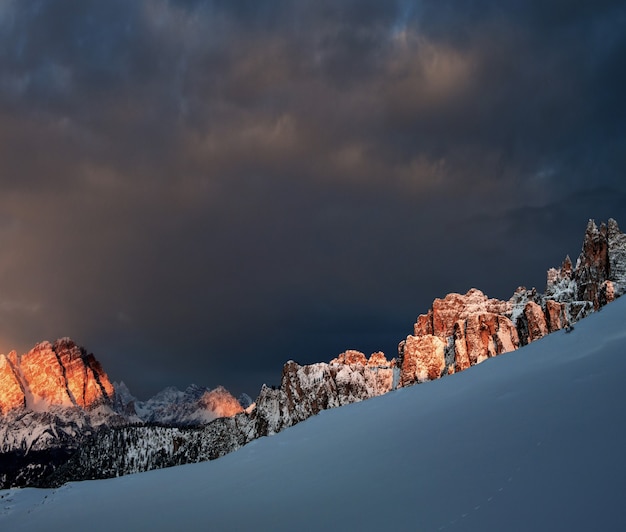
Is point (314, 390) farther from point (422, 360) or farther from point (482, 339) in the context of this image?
point (482, 339)

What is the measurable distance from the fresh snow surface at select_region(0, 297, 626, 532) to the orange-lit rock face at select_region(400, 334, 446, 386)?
391 ft

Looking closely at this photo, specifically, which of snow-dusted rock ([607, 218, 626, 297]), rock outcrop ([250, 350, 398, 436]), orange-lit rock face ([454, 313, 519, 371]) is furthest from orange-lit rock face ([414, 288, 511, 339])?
snow-dusted rock ([607, 218, 626, 297])

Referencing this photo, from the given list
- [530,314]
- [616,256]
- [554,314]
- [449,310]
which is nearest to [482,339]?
[530,314]

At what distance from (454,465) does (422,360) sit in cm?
13856

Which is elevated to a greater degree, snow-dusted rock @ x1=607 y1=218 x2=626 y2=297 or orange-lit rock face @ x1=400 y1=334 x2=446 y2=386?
snow-dusted rock @ x1=607 y1=218 x2=626 y2=297

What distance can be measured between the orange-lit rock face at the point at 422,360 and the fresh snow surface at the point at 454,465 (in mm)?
119224

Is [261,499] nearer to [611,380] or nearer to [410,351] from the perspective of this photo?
[611,380]

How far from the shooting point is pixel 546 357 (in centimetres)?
2270

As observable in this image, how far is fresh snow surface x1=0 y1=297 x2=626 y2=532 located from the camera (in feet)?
36.9

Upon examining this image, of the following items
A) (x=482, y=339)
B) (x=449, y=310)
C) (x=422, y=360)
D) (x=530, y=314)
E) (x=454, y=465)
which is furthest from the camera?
(x=449, y=310)

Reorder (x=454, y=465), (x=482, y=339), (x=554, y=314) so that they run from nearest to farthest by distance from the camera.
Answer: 1. (x=454, y=465)
2. (x=554, y=314)
3. (x=482, y=339)

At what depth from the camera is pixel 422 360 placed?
14900cm

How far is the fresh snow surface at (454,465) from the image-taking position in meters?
11.2

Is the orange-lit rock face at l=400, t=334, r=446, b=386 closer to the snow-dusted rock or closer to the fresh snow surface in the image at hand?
the snow-dusted rock
